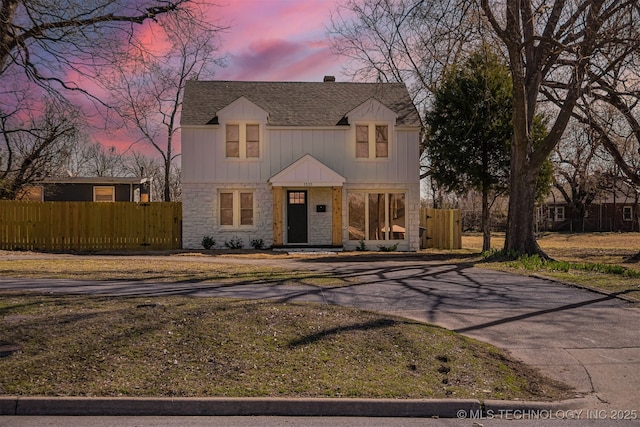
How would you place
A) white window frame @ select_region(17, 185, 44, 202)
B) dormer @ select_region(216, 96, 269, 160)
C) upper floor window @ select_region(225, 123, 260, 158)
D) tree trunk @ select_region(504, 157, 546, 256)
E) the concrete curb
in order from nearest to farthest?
the concrete curb
tree trunk @ select_region(504, 157, 546, 256)
dormer @ select_region(216, 96, 269, 160)
upper floor window @ select_region(225, 123, 260, 158)
white window frame @ select_region(17, 185, 44, 202)

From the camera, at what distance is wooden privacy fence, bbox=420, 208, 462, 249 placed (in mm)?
29828

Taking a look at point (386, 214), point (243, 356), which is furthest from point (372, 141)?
point (243, 356)

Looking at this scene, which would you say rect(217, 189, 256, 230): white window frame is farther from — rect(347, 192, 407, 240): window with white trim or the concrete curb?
the concrete curb

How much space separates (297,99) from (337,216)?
6.47 m

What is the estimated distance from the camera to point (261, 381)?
641cm

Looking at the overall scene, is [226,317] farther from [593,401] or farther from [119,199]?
[119,199]

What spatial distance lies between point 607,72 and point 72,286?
16.9m

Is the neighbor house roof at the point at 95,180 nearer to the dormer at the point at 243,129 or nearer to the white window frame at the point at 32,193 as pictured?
the white window frame at the point at 32,193

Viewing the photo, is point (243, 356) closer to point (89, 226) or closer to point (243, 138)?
point (243, 138)

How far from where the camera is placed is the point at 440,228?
3002 centimetres

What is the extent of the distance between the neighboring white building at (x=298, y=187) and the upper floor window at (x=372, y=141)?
5 cm

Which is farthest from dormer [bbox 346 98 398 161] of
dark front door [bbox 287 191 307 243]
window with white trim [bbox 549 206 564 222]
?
window with white trim [bbox 549 206 564 222]

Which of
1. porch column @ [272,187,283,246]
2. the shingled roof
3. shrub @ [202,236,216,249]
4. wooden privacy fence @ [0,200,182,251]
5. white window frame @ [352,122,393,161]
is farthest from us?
the shingled roof

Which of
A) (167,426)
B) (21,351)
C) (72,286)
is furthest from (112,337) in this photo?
(72,286)
